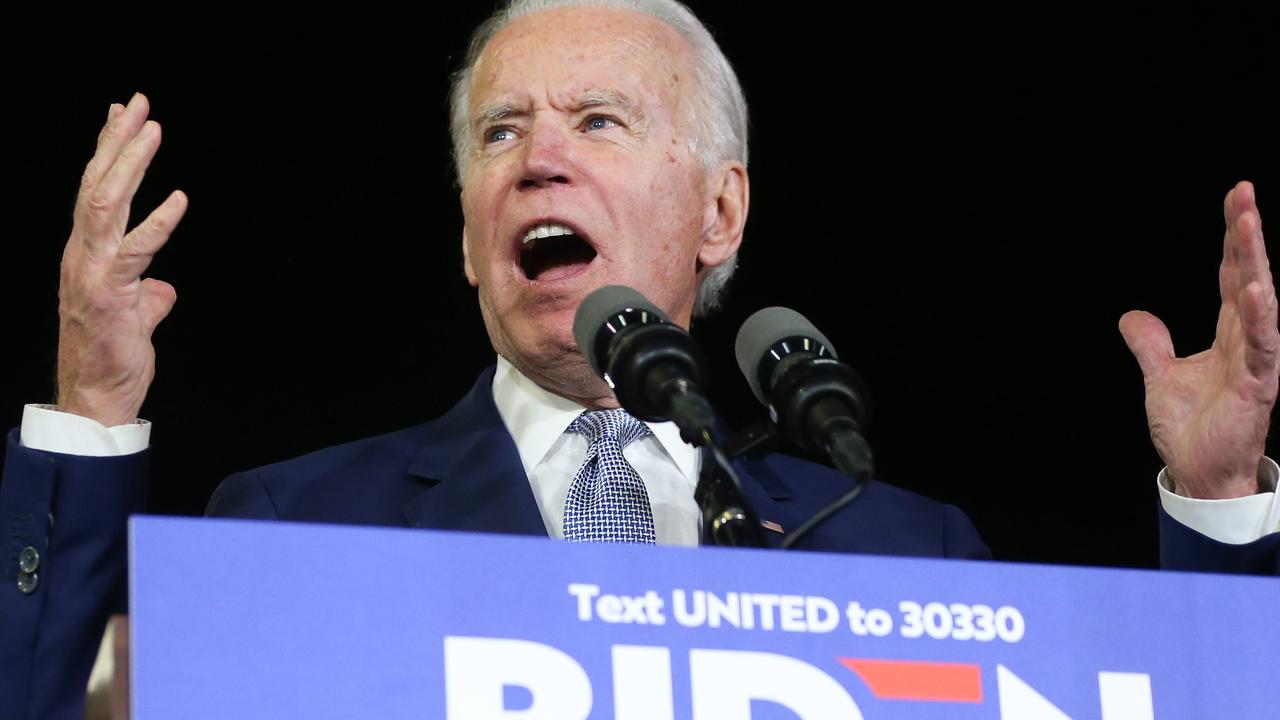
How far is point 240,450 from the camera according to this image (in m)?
2.87

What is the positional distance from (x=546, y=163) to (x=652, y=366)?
2.71 ft

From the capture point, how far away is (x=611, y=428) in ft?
7.04

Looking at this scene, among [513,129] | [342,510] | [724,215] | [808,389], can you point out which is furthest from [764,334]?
[724,215]

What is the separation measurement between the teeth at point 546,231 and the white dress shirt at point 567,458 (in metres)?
0.22

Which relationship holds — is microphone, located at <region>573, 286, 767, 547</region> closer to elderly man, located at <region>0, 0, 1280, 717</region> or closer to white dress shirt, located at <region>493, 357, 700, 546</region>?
elderly man, located at <region>0, 0, 1280, 717</region>

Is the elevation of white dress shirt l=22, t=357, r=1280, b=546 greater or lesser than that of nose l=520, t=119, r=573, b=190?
lesser

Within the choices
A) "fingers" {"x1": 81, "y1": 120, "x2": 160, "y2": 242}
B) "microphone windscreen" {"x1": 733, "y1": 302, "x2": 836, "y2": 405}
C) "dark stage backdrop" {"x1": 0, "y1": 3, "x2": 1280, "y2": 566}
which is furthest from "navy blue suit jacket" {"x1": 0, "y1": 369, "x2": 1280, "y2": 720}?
"dark stage backdrop" {"x1": 0, "y1": 3, "x2": 1280, "y2": 566}

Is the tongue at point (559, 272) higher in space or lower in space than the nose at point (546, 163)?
lower

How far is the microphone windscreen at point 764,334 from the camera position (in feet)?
4.94

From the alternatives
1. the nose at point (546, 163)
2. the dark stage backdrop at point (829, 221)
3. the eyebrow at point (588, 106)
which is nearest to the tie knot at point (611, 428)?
the nose at point (546, 163)

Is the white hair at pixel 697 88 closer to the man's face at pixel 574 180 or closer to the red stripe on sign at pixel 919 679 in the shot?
the man's face at pixel 574 180

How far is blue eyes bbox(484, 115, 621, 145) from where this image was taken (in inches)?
89.1

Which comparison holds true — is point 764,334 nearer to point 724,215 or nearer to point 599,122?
point 599,122

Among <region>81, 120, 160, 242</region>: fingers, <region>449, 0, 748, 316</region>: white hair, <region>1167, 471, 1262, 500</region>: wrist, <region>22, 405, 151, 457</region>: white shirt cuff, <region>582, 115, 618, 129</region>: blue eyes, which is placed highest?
<region>449, 0, 748, 316</region>: white hair
